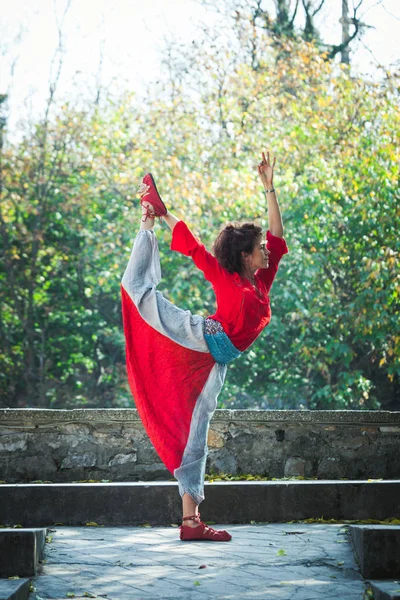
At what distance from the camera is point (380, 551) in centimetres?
386

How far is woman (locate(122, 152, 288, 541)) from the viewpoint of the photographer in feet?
16.4

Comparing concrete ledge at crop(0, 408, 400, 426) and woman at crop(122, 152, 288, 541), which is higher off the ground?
woman at crop(122, 152, 288, 541)

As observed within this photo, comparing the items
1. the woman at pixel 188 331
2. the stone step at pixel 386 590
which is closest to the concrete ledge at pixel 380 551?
the stone step at pixel 386 590

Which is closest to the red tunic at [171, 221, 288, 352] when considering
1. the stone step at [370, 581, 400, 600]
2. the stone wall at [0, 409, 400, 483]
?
the stone wall at [0, 409, 400, 483]

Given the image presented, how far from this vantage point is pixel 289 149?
15086 millimetres

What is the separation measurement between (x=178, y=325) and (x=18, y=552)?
1658mm

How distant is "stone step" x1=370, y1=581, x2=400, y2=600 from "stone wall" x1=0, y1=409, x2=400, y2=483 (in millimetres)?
2897

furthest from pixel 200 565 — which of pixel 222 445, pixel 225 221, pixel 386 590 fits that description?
pixel 225 221

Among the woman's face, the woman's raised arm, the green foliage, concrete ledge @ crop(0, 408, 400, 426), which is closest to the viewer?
the woman's face

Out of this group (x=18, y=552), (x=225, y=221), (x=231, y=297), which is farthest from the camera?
(x=225, y=221)

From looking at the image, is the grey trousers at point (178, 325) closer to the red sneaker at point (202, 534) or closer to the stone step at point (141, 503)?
the red sneaker at point (202, 534)

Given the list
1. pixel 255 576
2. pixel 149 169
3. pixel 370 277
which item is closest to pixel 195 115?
pixel 149 169

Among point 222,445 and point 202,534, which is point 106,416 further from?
point 202,534

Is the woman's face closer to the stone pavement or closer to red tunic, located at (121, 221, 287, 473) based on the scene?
red tunic, located at (121, 221, 287, 473)
